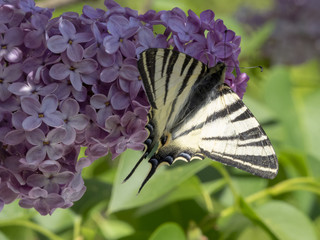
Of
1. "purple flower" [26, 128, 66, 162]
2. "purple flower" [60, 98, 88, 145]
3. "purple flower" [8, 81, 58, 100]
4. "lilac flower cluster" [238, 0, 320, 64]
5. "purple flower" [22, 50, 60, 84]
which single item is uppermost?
"purple flower" [22, 50, 60, 84]

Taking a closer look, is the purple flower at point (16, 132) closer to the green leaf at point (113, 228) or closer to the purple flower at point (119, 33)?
the purple flower at point (119, 33)

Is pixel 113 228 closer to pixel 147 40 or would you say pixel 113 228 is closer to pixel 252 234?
pixel 252 234

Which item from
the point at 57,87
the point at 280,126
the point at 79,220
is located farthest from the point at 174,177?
the point at 280,126

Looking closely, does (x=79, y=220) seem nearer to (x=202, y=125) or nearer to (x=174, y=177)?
(x=174, y=177)

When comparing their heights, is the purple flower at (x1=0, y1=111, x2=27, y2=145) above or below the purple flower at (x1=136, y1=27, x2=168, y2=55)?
below

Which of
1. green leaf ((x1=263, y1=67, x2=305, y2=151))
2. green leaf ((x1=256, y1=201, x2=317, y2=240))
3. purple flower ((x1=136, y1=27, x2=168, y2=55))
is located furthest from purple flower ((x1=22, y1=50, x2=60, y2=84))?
green leaf ((x1=263, y1=67, x2=305, y2=151))

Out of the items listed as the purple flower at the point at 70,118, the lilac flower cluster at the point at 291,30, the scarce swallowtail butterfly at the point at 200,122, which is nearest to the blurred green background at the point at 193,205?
the scarce swallowtail butterfly at the point at 200,122

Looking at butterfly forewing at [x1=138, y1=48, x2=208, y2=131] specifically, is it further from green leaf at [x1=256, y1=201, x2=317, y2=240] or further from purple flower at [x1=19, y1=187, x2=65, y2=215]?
green leaf at [x1=256, y1=201, x2=317, y2=240]
